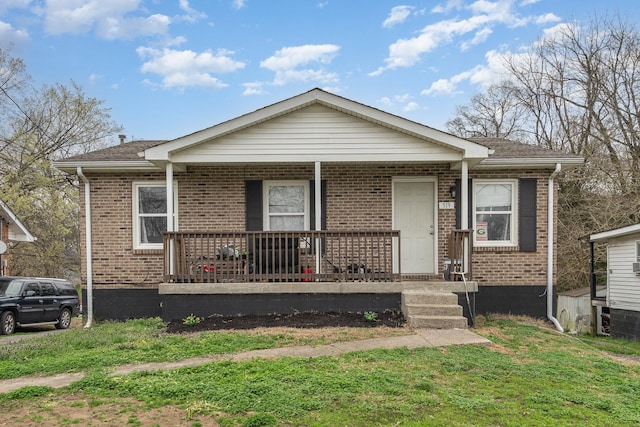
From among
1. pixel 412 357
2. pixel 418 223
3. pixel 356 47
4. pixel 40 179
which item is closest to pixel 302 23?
pixel 356 47

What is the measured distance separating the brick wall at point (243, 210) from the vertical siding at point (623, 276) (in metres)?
6.17

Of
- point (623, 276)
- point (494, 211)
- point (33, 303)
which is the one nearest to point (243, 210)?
point (494, 211)

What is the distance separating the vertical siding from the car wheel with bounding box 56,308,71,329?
16.9m

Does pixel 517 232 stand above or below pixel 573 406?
above

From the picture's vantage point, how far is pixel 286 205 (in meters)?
10.1

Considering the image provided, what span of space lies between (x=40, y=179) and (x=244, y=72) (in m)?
12.9

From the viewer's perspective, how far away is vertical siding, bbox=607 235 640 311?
45.8 feet

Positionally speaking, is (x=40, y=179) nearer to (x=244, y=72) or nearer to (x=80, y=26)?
(x=80, y=26)

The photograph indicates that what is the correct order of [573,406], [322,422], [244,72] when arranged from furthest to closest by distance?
1. [244,72]
2. [573,406]
3. [322,422]

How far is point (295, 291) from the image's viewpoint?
326 inches

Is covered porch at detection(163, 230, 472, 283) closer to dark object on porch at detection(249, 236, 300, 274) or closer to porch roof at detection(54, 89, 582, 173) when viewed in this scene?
dark object on porch at detection(249, 236, 300, 274)

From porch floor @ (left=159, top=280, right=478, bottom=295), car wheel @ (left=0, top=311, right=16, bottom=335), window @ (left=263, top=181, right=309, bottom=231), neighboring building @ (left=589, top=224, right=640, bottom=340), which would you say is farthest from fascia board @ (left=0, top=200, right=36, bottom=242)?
neighboring building @ (left=589, top=224, right=640, bottom=340)

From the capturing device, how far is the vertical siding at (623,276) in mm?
13969

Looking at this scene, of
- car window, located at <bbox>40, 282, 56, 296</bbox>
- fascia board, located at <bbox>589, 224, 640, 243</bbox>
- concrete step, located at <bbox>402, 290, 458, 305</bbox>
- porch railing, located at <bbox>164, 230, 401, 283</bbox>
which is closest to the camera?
concrete step, located at <bbox>402, 290, 458, 305</bbox>
